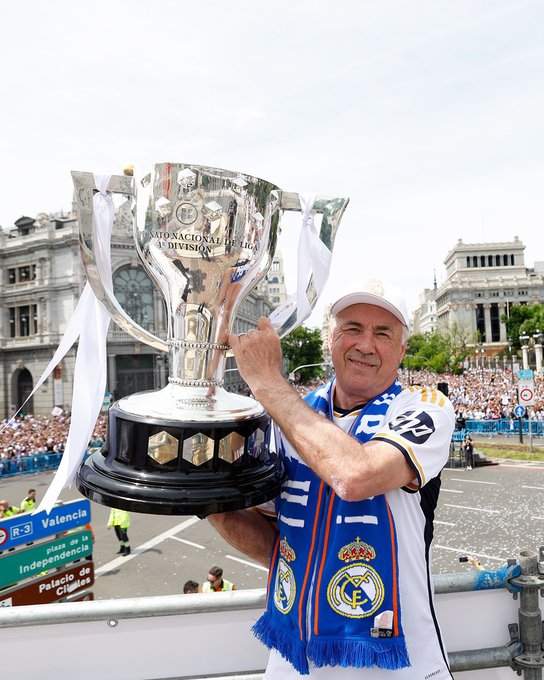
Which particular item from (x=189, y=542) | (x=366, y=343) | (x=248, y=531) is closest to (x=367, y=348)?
(x=366, y=343)

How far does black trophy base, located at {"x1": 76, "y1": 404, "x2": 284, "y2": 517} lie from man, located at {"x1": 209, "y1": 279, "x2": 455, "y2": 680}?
20cm

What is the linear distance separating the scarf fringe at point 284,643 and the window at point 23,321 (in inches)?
1828

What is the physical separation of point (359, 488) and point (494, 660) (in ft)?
5.10

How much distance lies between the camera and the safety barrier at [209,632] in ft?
7.29

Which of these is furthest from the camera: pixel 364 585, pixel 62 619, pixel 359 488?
pixel 62 619

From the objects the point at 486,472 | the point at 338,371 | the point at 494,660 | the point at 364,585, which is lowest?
the point at 486,472

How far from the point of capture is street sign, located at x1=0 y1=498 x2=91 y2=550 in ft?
20.8

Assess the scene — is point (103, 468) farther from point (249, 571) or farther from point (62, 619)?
point (249, 571)

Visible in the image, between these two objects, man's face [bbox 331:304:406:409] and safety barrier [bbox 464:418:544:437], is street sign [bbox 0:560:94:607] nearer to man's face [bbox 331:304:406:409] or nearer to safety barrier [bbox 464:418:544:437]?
man's face [bbox 331:304:406:409]

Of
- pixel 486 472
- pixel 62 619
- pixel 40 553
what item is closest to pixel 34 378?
pixel 486 472

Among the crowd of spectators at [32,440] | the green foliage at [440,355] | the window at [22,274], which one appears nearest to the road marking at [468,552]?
the crowd of spectators at [32,440]

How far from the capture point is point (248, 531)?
2.02 meters

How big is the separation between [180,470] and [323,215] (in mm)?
1099

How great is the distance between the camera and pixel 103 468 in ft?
5.57
